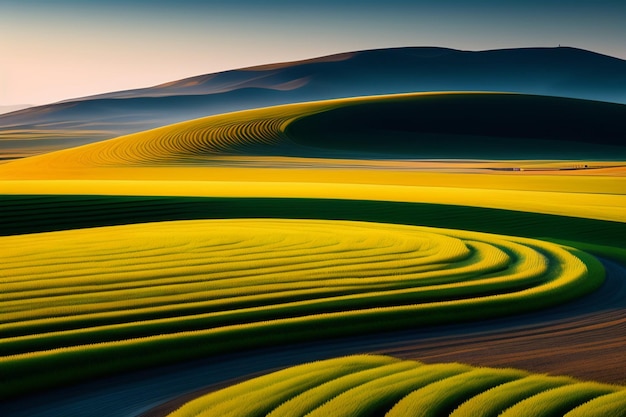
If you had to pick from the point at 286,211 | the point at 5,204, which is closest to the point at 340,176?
the point at 286,211

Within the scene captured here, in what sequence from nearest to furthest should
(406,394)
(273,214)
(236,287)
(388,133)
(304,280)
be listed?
(406,394) → (236,287) → (304,280) → (273,214) → (388,133)

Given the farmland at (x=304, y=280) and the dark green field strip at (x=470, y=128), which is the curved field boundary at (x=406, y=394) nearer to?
the farmland at (x=304, y=280)

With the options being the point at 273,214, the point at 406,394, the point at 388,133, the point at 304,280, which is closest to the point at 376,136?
the point at 388,133

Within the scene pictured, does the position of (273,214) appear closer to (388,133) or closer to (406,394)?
(406,394)

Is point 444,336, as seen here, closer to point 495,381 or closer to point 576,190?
point 495,381

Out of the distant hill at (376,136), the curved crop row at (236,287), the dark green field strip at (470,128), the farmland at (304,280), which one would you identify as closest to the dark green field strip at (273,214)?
the farmland at (304,280)
